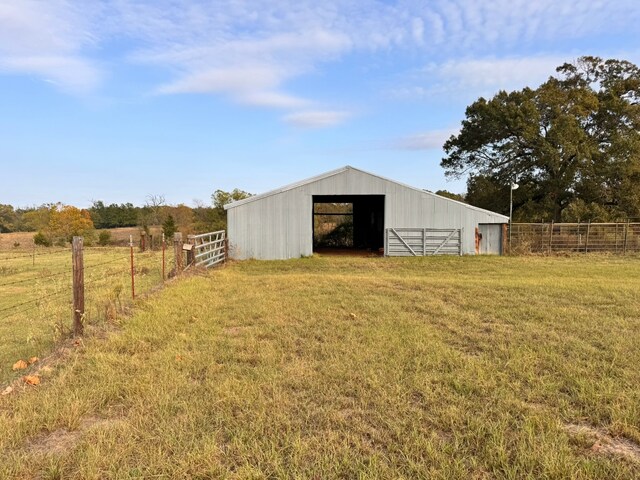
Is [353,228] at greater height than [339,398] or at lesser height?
greater

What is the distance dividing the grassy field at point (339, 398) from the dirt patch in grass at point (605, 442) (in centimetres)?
1

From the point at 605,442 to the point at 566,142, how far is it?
24008mm

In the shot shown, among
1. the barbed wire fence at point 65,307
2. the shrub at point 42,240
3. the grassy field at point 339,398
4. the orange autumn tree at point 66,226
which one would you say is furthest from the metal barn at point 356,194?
the orange autumn tree at point 66,226

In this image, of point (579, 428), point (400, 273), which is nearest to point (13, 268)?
point (400, 273)

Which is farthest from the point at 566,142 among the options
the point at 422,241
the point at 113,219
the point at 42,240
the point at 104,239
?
the point at 113,219

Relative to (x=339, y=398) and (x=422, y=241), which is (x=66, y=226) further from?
(x=339, y=398)

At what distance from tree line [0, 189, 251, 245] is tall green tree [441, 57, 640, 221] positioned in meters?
17.8

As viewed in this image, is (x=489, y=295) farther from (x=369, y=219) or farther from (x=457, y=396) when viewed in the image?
(x=369, y=219)

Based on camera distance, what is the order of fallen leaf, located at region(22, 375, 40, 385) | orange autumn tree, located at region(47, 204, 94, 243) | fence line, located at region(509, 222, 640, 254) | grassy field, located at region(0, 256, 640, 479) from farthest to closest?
orange autumn tree, located at region(47, 204, 94, 243), fence line, located at region(509, 222, 640, 254), fallen leaf, located at region(22, 375, 40, 385), grassy field, located at region(0, 256, 640, 479)

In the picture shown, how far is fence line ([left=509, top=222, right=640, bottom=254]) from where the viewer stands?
19.0 metres

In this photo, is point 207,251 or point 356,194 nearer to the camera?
point 207,251

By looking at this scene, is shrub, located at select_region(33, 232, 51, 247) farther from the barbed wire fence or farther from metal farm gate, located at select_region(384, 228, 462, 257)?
metal farm gate, located at select_region(384, 228, 462, 257)

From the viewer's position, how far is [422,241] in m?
17.1

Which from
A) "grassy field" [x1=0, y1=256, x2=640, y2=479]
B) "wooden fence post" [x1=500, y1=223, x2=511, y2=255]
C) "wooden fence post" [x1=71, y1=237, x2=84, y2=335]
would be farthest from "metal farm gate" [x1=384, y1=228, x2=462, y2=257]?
"wooden fence post" [x1=71, y1=237, x2=84, y2=335]
